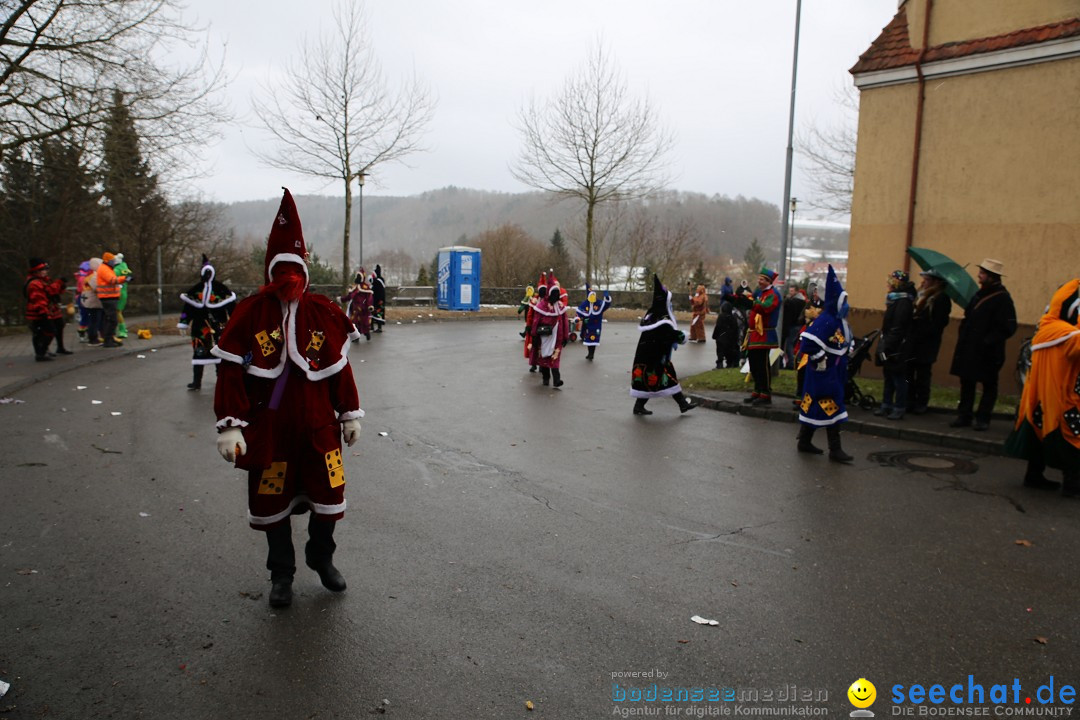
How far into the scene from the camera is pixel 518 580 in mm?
5023

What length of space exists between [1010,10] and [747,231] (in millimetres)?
40920

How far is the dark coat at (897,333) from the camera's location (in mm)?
10633

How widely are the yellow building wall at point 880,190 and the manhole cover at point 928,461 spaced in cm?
598

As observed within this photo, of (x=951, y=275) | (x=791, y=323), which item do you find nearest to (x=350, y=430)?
(x=951, y=275)

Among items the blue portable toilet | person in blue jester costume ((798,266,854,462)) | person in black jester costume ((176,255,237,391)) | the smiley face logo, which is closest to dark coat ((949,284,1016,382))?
person in blue jester costume ((798,266,854,462))

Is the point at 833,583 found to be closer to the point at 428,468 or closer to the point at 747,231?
the point at 428,468

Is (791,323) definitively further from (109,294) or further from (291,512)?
(109,294)

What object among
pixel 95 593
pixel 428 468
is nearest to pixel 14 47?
pixel 428 468

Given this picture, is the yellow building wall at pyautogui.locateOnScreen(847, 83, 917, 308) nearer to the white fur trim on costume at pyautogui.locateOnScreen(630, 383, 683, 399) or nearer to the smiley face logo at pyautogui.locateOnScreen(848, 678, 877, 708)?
the white fur trim on costume at pyautogui.locateOnScreen(630, 383, 683, 399)

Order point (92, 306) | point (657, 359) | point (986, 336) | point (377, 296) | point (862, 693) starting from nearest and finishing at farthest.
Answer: point (862, 693) → point (986, 336) → point (657, 359) → point (92, 306) → point (377, 296)

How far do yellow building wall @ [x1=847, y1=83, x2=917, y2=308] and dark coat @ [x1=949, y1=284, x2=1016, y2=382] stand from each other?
15.6ft

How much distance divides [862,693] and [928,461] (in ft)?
18.9

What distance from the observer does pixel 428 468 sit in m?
7.96

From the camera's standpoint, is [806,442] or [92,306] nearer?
[806,442]
